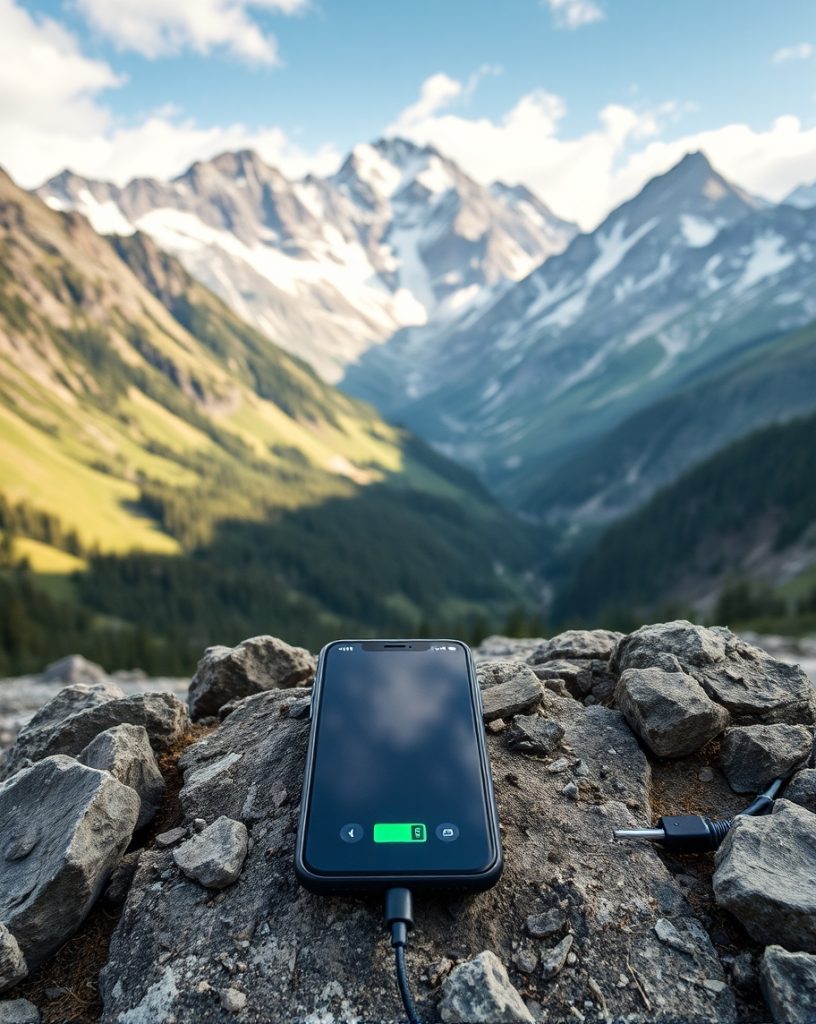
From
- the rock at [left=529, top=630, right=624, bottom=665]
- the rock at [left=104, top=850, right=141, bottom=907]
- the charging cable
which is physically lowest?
the rock at [left=529, top=630, right=624, bottom=665]

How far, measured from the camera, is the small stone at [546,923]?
12.1 ft

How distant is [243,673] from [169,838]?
241 cm

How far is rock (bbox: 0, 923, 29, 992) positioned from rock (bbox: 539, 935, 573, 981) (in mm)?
3163

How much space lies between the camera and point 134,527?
568 feet

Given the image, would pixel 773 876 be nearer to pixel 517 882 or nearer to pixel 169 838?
pixel 517 882

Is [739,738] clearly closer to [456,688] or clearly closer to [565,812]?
[565,812]

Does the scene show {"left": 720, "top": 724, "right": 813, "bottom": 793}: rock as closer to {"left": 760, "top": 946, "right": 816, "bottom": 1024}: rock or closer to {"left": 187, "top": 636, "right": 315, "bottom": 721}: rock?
{"left": 760, "top": 946, "right": 816, "bottom": 1024}: rock

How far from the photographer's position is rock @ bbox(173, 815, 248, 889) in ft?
13.3

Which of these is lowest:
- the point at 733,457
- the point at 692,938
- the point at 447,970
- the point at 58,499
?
the point at 733,457

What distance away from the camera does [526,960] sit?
3553mm

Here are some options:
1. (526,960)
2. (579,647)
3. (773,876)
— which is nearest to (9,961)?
(526,960)

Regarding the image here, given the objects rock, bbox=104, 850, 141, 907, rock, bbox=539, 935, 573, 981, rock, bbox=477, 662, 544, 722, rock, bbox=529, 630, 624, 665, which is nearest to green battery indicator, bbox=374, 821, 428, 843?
rock, bbox=539, 935, 573, 981

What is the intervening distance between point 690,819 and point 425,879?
205 centimetres

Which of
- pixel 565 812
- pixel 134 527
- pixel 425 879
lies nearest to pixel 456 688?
pixel 565 812
